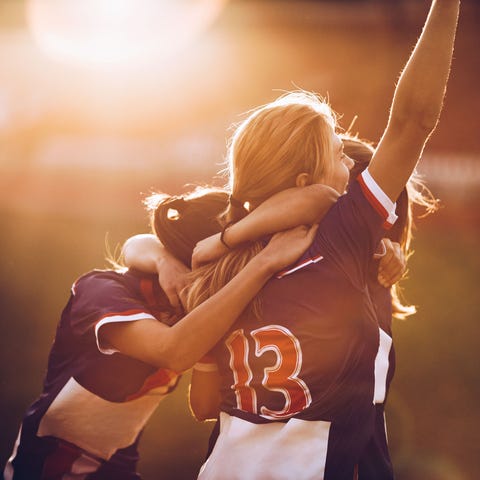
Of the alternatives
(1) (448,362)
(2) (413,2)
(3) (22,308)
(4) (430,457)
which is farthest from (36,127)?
(4) (430,457)

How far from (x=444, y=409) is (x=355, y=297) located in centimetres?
359

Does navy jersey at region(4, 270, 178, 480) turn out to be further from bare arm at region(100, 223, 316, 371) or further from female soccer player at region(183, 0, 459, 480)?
female soccer player at region(183, 0, 459, 480)

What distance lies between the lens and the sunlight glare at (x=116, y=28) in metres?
19.8

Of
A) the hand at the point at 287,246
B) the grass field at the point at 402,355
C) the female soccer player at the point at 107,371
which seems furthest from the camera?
the grass field at the point at 402,355

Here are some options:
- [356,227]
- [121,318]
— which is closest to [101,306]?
[121,318]

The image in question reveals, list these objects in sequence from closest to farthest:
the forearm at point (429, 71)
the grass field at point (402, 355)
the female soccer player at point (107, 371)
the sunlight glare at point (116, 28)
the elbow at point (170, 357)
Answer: the forearm at point (429, 71), the elbow at point (170, 357), the female soccer player at point (107, 371), the grass field at point (402, 355), the sunlight glare at point (116, 28)

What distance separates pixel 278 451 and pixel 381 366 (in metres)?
0.34

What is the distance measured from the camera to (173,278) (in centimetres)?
202

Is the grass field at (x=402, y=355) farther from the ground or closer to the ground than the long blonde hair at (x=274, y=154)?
closer to the ground

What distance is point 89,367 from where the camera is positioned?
2.08m

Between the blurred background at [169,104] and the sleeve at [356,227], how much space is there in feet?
19.5

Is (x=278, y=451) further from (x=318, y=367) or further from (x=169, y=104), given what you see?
(x=169, y=104)

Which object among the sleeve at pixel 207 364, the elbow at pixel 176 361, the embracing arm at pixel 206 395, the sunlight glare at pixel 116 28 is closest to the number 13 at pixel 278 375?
the elbow at pixel 176 361

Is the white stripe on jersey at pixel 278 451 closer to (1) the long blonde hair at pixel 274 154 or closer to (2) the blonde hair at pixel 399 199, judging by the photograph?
(1) the long blonde hair at pixel 274 154
